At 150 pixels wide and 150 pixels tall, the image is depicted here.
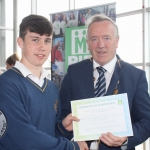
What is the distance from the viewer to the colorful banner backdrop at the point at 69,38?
593 centimetres

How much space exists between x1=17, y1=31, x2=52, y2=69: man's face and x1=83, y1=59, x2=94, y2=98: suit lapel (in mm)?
457

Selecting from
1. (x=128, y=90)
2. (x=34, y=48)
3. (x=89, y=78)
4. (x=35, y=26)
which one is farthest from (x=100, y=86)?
(x=35, y=26)

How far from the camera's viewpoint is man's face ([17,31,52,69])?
2436mm

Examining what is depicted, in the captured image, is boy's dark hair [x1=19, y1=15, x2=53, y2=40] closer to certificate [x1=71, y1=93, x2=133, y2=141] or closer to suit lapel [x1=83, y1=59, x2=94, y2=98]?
suit lapel [x1=83, y1=59, x2=94, y2=98]

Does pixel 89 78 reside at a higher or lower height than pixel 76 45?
lower

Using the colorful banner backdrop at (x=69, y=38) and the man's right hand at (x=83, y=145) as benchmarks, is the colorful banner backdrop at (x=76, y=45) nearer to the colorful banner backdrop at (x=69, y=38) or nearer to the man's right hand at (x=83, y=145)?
the colorful banner backdrop at (x=69, y=38)

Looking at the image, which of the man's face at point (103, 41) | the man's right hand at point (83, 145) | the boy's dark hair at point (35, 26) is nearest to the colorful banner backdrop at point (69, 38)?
the man's face at point (103, 41)

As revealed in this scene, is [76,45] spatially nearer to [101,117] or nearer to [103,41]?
[103,41]

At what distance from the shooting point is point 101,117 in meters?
2.44

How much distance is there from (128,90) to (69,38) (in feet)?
12.8

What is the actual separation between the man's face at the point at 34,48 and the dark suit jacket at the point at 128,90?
0.44m

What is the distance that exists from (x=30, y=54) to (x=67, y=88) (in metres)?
0.55

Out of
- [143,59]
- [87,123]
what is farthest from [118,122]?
[143,59]

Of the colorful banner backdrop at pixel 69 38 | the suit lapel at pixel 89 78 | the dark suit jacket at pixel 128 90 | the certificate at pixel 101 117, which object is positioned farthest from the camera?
the colorful banner backdrop at pixel 69 38
